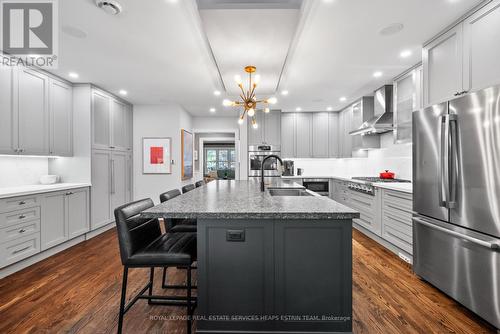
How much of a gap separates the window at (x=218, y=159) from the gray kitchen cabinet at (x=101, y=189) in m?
7.25

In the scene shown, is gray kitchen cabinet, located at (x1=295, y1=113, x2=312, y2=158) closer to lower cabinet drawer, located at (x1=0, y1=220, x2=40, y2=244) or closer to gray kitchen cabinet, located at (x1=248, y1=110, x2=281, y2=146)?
gray kitchen cabinet, located at (x1=248, y1=110, x2=281, y2=146)

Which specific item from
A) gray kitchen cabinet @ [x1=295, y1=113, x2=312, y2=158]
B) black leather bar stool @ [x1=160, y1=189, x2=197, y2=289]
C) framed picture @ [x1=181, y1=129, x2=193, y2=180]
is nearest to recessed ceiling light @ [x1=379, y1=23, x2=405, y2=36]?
black leather bar stool @ [x1=160, y1=189, x2=197, y2=289]

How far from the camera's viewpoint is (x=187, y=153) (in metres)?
6.01

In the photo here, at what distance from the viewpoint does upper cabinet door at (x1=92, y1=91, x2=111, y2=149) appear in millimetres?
4102

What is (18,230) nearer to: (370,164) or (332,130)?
(370,164)

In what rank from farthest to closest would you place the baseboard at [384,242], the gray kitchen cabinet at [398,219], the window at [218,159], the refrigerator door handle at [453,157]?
1. the window at [218,159]
2. the baseboard at [384,242]
3. the gray kitchen cabinet at [398,219]
4. the refrigerator door handle at [453,157]

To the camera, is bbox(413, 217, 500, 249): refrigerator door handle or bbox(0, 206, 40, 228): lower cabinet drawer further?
bbox(0, 206, 40, 228): lower cabinet drawer

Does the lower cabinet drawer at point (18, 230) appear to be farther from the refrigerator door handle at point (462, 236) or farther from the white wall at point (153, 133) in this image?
the refrigerator door handle at point (462, 236)

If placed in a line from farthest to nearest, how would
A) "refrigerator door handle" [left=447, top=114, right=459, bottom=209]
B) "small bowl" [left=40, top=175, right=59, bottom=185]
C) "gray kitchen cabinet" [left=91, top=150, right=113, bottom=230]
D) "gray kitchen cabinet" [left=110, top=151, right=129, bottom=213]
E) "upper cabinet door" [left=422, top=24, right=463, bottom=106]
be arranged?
"gray kitchen cabinet" [left=110, top=151, right=129, bottom=213], "gray kitchen cabinet" [left=91, top=150, right=113, bottom=230], "small bowl" [left=40, top=175, right=59, bottom=185], "upper cabinet door" [left=422, top=24, right=463, bottom=106], "refrigerator door handle" [left=447, top=114, right=459, bottom=209]

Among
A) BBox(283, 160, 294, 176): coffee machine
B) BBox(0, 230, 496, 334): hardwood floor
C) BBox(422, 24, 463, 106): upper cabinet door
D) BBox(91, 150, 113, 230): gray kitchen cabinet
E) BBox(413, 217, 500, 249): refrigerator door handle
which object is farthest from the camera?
BBox(283, 160, 294, 176): coffee machine

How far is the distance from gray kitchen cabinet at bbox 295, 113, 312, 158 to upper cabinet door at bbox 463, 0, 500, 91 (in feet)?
12.6

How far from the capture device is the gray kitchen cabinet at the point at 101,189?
4.05 meters

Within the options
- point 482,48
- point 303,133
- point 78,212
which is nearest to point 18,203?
point 78,212

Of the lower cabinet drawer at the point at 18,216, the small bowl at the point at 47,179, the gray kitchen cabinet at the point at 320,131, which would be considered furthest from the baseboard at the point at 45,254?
the gray kitchen cabinet at the point at 320,131
